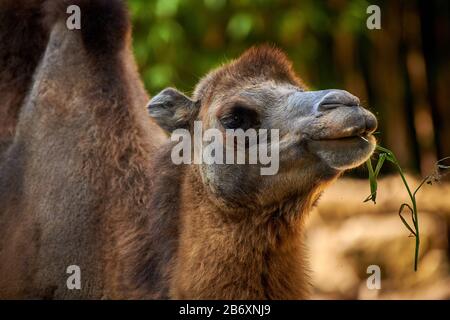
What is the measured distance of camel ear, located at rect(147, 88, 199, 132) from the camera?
4090 millimetres

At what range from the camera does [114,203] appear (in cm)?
416

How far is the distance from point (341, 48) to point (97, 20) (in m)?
5.91

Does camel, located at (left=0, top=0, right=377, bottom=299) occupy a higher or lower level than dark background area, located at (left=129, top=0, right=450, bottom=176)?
lower

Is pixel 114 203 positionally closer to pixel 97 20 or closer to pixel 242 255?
pixel 242 255

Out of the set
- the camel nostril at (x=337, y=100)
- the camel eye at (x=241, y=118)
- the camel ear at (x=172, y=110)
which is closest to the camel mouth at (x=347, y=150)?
the camel nostril at (x=337, y=100)

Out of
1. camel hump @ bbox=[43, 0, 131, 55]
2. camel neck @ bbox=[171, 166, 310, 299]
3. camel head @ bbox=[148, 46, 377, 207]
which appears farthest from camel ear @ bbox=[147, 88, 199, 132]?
camel hump @ bbox=[43, 0, 131, 55]

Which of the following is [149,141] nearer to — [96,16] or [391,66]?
[96,16]

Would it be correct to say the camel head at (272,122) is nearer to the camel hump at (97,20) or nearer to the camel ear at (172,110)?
the camel ear at (172,110)

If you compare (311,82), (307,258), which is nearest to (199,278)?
(307,258)

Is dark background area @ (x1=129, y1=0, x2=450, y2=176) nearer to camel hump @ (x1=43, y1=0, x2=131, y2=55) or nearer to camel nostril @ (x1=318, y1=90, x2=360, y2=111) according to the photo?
camel hump @ (x1=43, y1=0, x2=131, y2=55)

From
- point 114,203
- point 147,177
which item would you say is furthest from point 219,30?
point 114,203

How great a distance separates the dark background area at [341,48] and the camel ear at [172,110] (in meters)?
4.78

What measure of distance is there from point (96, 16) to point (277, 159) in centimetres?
149

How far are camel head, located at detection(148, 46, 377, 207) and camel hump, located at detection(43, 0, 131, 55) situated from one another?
0.64 m
